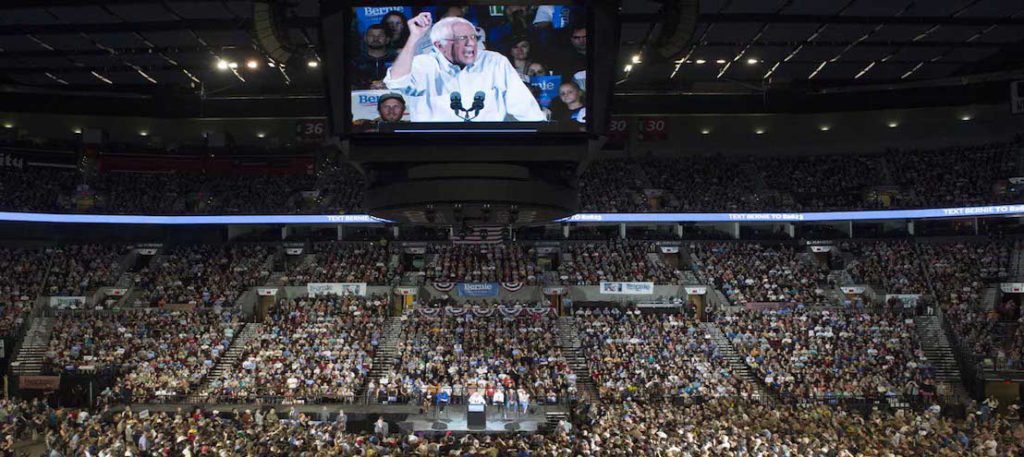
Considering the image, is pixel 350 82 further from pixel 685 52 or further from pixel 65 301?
pixel 65 301

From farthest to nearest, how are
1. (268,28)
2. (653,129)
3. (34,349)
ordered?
(653,129)
(34,349)
(268,28)

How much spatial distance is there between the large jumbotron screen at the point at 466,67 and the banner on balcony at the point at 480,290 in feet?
92.2

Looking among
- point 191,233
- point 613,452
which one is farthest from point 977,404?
point 191,233

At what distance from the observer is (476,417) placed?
1012 inches

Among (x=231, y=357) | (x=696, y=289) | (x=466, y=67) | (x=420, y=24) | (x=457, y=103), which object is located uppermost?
(x=420, y=24)

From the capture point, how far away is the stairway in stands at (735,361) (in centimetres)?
A: 2995

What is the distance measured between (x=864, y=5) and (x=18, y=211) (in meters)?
37.1

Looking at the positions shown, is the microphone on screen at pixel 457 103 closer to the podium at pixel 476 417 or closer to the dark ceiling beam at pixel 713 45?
the podium at pixel 476 417

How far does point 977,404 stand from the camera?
29.7 metres

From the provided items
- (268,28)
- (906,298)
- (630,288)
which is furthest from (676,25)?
(906,298)

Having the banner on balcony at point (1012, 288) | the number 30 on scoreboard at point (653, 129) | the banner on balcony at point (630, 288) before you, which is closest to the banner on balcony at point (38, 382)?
the banner on balcony at point (630, 288)

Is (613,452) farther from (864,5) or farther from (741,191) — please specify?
(741,191)

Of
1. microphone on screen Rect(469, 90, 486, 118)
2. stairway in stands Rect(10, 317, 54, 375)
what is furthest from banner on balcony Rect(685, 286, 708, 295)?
microphone on screen Rect(469, 90, 486, 118)

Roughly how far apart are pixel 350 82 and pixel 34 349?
98.5 ft
